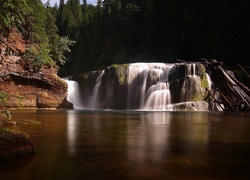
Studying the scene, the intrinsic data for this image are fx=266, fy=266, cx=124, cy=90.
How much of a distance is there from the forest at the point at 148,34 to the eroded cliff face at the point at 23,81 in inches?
54.3

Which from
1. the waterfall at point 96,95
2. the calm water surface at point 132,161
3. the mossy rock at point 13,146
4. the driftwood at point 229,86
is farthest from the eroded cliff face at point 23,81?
the mossy rock at point 13,146

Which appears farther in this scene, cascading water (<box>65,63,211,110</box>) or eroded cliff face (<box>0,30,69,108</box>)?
cascading water (<box>65,63,211,110</box>)

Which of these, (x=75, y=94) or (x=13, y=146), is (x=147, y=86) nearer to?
(x=75, y=94)

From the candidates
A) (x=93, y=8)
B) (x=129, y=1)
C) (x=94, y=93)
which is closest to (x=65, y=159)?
(x=94, y=93)

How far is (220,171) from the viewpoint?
4.27 m

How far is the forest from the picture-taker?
34.7 meters

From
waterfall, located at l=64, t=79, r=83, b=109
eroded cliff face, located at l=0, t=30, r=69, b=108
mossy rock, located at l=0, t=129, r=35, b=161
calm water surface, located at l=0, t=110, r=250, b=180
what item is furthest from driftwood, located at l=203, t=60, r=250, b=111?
waterfall, located at l=64, t=79, r=83, b=109

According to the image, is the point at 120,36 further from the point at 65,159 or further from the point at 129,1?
the point at 65,159

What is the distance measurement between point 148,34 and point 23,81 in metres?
32.5

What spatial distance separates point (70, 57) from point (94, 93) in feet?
133

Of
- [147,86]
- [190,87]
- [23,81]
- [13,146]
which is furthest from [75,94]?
[13,146]

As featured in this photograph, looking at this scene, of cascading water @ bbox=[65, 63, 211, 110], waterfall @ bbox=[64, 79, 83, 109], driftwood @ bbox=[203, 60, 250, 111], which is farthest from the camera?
waterfall @ bbox=[64, 79, 83, 109]

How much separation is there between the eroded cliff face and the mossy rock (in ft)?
71.9

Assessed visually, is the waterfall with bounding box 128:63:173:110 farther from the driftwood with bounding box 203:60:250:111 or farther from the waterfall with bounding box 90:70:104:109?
the driftwood with bounding box 203:60:250:111
